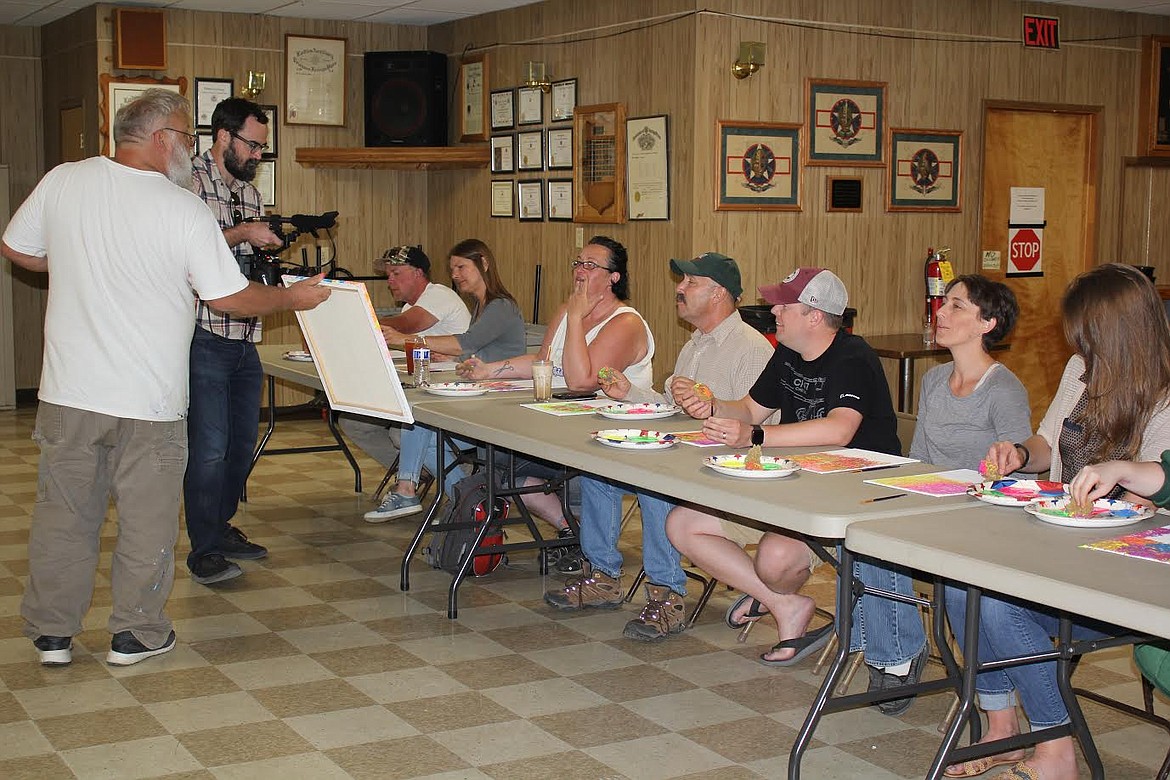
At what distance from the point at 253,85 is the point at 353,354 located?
474 cm

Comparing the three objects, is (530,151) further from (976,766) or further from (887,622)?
(976,766)

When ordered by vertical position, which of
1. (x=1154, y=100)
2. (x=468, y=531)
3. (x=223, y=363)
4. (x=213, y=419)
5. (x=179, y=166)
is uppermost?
(x=1154, y=100)

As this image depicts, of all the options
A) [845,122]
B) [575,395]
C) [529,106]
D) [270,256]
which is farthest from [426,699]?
[529,106]

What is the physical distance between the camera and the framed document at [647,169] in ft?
23.7

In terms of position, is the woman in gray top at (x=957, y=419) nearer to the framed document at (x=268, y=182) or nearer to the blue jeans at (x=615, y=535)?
the blue jeans at (x=615, y=535)

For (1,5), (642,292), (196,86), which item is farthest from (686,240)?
(1,5)

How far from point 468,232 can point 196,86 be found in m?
2.05

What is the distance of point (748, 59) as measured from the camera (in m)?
6.89

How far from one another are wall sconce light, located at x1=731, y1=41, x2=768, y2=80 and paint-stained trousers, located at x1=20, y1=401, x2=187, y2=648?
3.97 m

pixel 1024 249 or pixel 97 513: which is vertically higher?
pixel 1024 249

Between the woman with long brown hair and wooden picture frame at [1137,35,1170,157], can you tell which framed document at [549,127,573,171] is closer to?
wooden picture frame at [1137,35,1170,157]

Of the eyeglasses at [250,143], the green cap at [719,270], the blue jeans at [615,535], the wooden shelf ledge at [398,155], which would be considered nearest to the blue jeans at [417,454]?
the blue jeans at [615,535]

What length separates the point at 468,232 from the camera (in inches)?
365

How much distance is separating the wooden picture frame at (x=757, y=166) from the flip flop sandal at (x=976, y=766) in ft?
13.9
